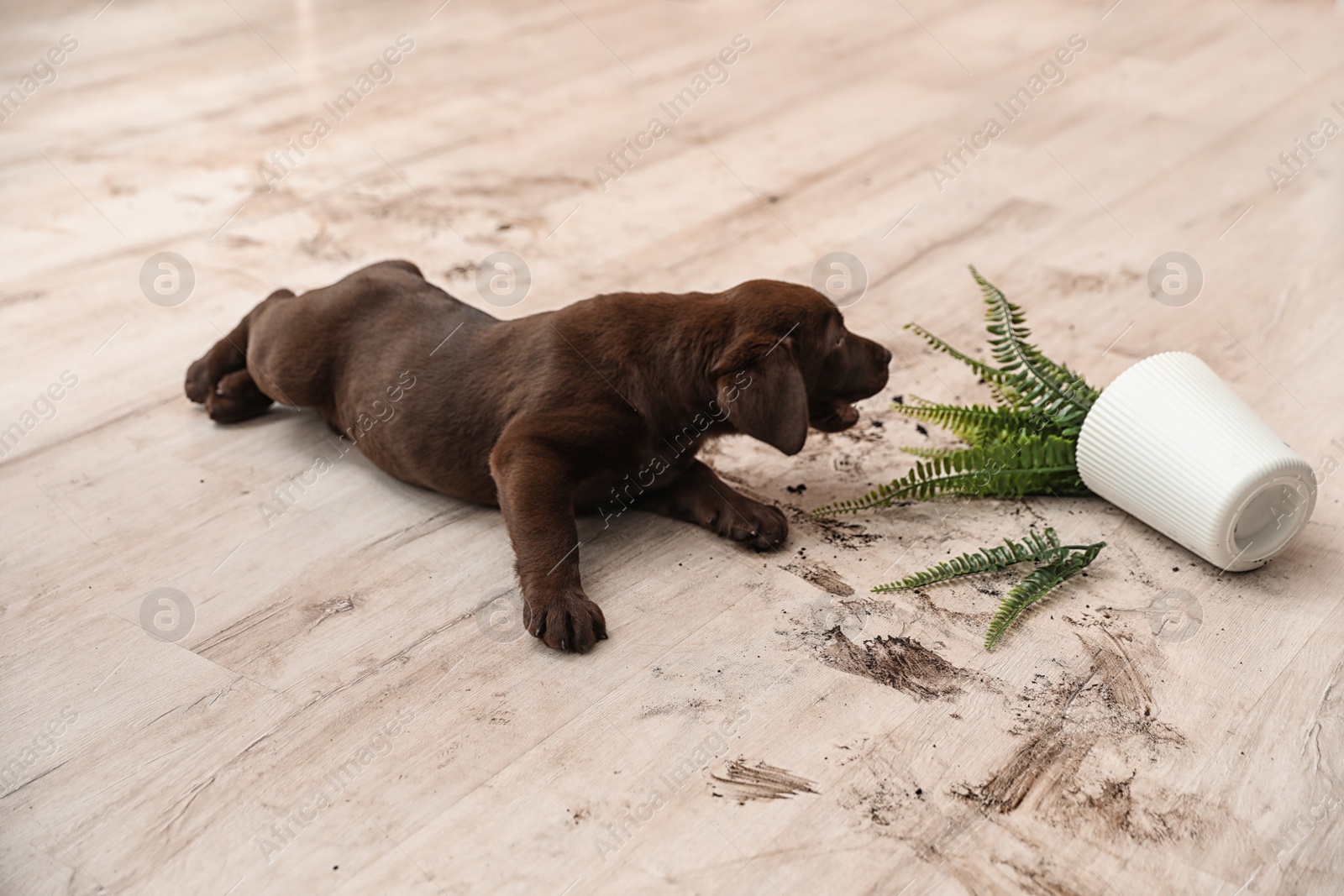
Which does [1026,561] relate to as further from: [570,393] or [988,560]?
[570,393]

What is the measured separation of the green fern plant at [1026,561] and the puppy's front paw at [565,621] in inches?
24.9

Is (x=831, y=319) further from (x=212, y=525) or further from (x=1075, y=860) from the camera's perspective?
(x=212, y=525)

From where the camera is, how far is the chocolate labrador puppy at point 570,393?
2.70 metres

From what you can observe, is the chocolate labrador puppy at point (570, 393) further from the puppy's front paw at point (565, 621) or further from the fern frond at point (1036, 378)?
the fern frond at point (1036, 378)

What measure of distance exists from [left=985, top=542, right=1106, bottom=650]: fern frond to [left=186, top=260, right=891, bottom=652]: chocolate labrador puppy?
21.3 inches

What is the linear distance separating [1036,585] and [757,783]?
85cm

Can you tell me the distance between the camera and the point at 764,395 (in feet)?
8.83

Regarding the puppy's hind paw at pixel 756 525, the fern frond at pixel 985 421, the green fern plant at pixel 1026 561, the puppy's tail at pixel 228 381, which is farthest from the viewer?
the puppy's tail at pixel 228 381

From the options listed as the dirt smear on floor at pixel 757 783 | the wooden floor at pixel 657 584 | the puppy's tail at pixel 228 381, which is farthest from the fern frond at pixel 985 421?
the puppy's tail at pixel 228 381

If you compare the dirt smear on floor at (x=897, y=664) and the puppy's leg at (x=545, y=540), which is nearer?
the dirt smear on floor at (x=897, y=664)

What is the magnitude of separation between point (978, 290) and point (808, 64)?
280cm

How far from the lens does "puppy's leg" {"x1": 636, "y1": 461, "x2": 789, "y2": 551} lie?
2885 millimetres

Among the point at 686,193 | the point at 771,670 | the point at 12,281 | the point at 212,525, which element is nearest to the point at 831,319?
the point at 771,670

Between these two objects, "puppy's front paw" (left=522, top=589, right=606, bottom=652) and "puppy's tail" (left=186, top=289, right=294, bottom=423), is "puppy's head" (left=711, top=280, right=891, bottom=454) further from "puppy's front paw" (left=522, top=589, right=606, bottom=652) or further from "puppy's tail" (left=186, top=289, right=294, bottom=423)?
"puppy's tail" (left=186, top=289, right=294, bottom=423)
